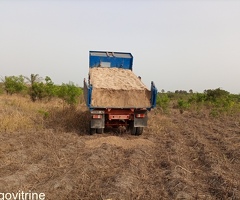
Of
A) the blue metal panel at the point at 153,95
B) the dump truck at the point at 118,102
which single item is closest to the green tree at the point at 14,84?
the dump truck at the point at 118,102

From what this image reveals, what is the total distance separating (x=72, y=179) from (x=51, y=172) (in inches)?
25.7

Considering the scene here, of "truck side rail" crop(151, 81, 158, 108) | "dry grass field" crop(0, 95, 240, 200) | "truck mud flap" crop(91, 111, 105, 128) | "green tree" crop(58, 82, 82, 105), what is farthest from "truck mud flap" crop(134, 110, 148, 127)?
"green tree" crop(58, 82, 82, 105)

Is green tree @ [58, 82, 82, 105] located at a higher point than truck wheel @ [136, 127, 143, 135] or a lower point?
higher

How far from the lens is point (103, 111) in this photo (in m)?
8.52

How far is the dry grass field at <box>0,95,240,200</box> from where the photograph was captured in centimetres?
430

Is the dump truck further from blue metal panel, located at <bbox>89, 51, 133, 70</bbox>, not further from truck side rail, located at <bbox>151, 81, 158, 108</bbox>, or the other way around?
blue metal panel, located at <bbox>89, 51, 133, 70</bbox>

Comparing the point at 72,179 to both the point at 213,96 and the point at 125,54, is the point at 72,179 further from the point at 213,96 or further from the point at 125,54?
the point at 213,96

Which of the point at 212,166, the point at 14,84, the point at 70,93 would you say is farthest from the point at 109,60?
the point at 14,84

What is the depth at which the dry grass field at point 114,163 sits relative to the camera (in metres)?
4.30

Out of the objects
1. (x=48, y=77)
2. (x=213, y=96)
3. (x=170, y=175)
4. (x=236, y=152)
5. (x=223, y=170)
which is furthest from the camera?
(x=213, y=96)

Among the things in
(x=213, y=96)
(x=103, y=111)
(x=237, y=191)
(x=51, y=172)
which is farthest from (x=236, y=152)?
(x=213, y=96)

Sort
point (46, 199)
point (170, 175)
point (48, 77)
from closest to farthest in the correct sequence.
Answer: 1. point (46, 199)
2. point (170, 175)
3. point (48, 77)

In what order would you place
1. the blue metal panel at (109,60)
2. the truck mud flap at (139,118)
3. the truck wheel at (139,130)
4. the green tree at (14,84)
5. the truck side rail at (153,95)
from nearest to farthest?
the truck side rail at (153,95), the truck mud flap at (139,118), the truck wheel at (139,130), the blue metal panel at (109,60), the green tree at (14,84)

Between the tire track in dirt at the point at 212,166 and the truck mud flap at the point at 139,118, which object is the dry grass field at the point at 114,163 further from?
the truck mud flap at the point at 139,118
